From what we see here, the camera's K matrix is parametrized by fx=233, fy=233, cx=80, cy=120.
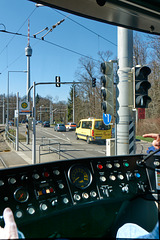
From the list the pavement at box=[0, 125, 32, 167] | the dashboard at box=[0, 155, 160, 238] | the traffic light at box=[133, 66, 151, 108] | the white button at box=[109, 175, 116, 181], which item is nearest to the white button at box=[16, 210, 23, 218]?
the dashboard at box=[0, 155, 160, 238]

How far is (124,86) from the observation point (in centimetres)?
506

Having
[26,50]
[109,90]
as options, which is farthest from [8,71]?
[109,90]

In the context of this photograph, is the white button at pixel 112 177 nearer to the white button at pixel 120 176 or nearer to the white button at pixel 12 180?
the white button at pixel 120 176

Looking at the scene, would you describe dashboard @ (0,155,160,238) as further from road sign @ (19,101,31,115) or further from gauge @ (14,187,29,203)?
road sign @ (19,101,31,115)

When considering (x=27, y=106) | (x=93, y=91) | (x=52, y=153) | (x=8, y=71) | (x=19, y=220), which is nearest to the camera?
(x=19, y=220)

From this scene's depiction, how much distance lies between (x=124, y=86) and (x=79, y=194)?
340cm

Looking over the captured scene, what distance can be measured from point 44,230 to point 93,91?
25.2m

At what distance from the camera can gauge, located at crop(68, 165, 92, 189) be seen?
7.20 ft

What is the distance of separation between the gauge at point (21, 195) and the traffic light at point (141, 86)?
3.40 m

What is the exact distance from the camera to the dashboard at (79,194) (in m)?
1.78

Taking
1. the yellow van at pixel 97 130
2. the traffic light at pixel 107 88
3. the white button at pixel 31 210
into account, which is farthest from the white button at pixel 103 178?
the yellow van at pixel 97 130

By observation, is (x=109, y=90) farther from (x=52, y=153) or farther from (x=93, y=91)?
(x=93, y=91)

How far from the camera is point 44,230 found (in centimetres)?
175

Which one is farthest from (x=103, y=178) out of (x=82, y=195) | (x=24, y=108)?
(x=24, y=108)
